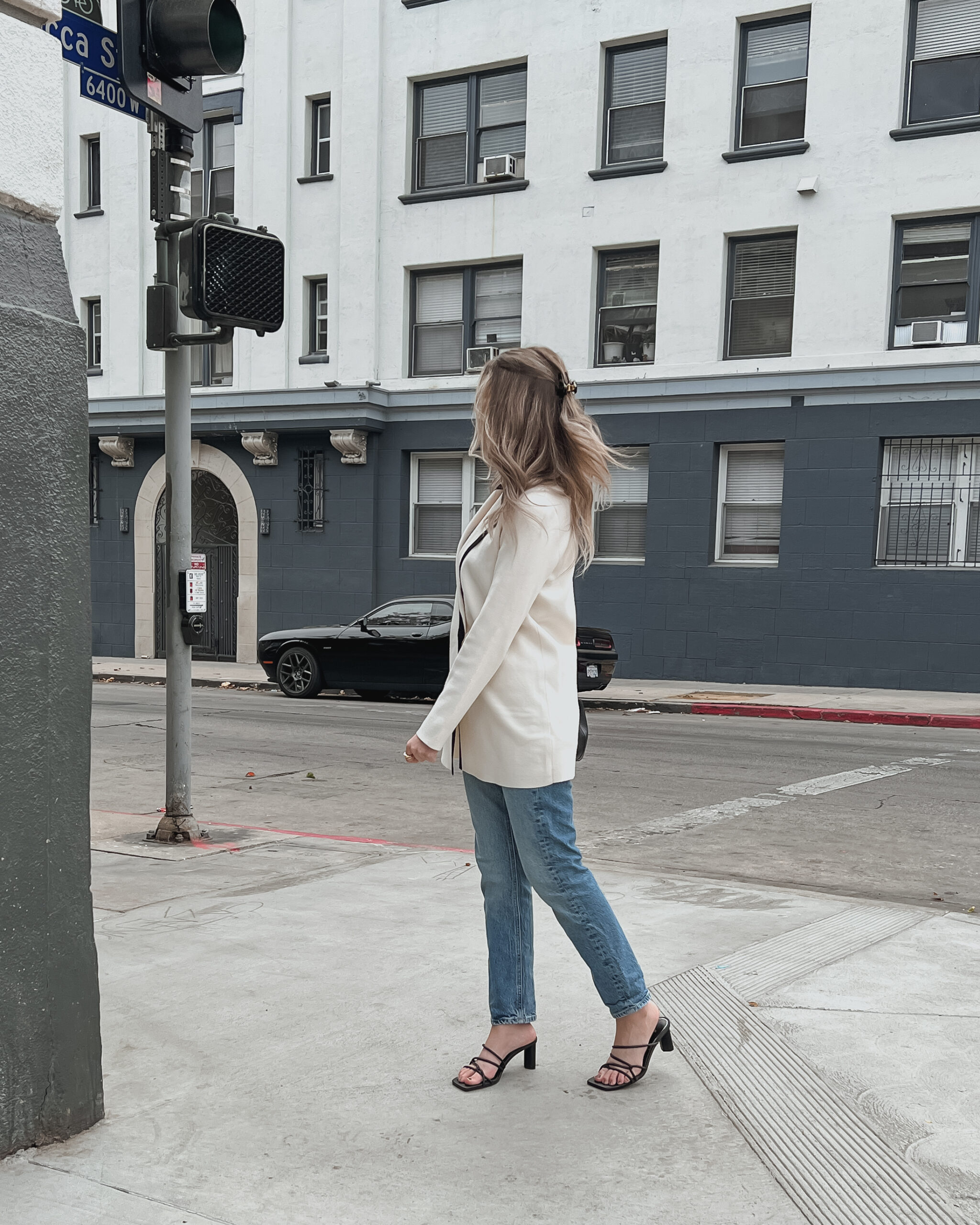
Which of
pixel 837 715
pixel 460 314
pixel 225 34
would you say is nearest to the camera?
pixel 225 34

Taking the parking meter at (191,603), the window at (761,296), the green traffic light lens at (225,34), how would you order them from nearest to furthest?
the green traffic light lens at (225,34) < the parking meter at (191,603) < the window at (761,296)

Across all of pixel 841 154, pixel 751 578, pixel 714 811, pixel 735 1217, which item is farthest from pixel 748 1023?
pixel 841 154

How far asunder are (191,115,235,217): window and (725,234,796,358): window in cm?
975

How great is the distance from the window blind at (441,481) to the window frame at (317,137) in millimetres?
5722

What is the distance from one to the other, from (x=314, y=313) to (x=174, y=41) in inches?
676

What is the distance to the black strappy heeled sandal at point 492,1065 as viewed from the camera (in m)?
3.42

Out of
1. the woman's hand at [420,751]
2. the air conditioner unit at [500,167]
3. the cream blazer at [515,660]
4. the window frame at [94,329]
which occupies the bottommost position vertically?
the woman's hand at [420,751]

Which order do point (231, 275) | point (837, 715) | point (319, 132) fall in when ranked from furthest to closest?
point (319, 132) → point (837, 715) → point (231, 275)

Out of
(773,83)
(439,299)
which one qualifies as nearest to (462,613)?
(773,83)

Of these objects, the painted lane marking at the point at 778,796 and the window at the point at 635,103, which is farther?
the window at the point at 635,103

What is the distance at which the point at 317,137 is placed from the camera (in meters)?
22.2

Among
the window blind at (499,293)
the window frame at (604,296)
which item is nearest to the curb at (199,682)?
the window blind at (499,293)

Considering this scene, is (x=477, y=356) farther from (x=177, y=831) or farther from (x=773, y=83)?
(x=177, y=831)

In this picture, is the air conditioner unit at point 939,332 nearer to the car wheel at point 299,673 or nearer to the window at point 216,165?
the car wheel at point 299,673
